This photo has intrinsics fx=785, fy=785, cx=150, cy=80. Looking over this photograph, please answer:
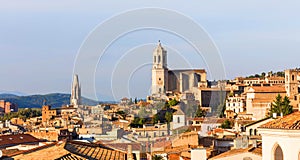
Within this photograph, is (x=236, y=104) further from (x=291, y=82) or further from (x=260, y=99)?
(x=260, y=99)

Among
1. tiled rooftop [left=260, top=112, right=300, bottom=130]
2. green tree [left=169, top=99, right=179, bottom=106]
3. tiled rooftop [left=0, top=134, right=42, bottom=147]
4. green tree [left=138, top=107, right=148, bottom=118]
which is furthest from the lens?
green tree [left=169, top=99, right=179, bottom=106]

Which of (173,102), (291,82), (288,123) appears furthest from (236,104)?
A: (288,123)

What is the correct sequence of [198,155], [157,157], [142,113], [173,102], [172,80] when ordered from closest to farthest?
1. [198,155]
2. [157,157]
3. [172,80]
4. [142,113]
5. [173,102]

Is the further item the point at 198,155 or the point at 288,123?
the point at 198,155

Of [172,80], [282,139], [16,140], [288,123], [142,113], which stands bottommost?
[16,140]

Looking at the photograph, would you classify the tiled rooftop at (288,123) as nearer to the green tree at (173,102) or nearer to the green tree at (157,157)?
the green tree at (157,157)

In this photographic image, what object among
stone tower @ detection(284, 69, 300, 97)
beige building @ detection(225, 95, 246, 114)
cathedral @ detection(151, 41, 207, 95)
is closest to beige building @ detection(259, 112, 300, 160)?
cathedral @ detection(151, 41, 207, 95)

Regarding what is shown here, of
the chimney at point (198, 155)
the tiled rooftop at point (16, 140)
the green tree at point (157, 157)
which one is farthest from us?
the tiled rooftop at point (16, 140)

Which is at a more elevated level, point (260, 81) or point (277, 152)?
point (260, 81)

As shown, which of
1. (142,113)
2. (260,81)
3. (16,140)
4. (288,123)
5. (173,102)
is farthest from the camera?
(260,81)

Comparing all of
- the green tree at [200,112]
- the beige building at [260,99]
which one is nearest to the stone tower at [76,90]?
the green tree at [200,112]

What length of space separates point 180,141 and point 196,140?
150 centimetres

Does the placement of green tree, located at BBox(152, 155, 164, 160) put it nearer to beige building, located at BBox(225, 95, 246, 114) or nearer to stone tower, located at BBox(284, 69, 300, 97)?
stone tower, located at BBox(284, 69, 300, 97)

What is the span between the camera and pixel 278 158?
29.0ft
